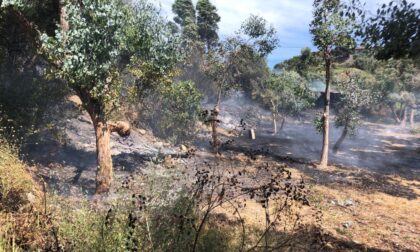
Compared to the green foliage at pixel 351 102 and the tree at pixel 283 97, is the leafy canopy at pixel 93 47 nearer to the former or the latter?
the green foliage at pixel 351 102

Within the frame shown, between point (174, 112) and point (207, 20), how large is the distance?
1382 inches

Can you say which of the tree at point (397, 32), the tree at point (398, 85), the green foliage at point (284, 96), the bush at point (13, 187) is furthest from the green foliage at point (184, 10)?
the tree at point (397, 32)

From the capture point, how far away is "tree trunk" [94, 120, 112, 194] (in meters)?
11.8

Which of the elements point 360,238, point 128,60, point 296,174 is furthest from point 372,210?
point 128,60

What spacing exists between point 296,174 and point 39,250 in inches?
641

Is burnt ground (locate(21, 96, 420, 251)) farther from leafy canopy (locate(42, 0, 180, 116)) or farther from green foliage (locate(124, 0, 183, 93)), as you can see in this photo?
green foliage (locate(124, 0, 183, 93))

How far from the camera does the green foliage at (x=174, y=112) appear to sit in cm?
2436

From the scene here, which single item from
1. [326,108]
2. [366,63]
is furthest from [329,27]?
[366,63]

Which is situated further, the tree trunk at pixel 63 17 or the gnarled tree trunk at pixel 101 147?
the gnarled tree trunk at pixel 101 147

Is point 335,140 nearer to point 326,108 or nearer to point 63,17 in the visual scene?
point 326,108

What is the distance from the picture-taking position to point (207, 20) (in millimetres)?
56562

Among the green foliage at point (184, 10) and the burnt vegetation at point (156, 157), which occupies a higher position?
the green foliage at point (184, 10)

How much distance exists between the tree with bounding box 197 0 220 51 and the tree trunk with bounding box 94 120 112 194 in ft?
148

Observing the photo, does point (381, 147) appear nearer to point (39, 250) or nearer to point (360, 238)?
point (360, 238)
